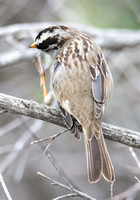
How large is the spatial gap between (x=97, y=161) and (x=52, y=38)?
161 cm

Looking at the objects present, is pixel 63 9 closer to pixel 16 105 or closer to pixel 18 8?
pixel 18 8

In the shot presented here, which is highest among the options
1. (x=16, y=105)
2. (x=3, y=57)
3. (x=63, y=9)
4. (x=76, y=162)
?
(x=16, y=105)

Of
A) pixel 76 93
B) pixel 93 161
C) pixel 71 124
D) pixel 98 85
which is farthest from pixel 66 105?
pixel 93 161

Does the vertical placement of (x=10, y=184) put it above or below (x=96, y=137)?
below

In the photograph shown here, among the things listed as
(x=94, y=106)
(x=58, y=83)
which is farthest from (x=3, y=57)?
(x=94, y=106)

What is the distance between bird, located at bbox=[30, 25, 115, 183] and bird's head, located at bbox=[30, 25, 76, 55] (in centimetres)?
1

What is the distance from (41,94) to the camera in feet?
19.9

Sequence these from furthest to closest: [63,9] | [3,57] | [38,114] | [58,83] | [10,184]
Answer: [63,9] → [10,184] → [3,57] → [58,83] → [38,114]

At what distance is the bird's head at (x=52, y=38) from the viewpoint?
4531 millimetres

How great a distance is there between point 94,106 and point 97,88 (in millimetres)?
199

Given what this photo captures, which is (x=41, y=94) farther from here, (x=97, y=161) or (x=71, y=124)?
(x=97, y=161)

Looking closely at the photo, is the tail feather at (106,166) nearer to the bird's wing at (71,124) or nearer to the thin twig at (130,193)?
the bird's wing at (71,124)

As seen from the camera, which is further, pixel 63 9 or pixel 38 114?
pixel 63 9

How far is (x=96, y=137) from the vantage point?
390 centimetres
